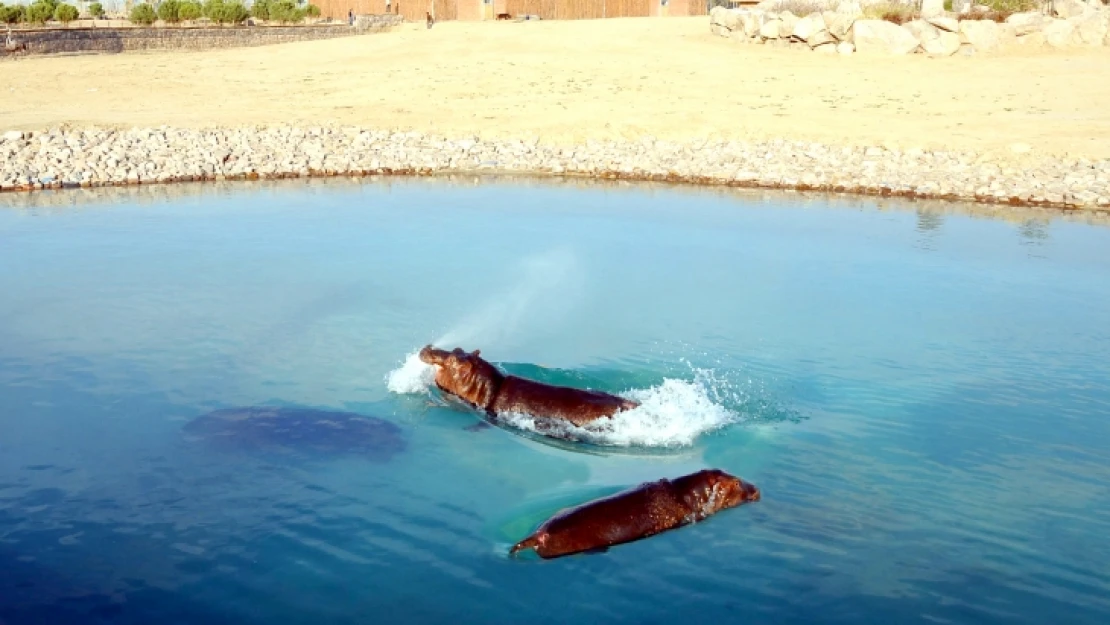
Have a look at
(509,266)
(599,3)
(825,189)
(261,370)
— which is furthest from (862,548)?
→ (599,3)

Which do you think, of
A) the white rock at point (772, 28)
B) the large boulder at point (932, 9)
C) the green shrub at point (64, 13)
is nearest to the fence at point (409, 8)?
the green shrub at point (64, 13)

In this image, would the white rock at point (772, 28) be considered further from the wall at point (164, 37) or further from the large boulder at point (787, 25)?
the wall at point (164, 37)

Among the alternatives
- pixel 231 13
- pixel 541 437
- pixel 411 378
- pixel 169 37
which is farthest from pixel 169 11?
pixel 541 437

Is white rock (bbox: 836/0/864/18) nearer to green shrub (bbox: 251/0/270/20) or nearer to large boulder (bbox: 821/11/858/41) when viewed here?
large boulder (bbox: 821/11/858/41)

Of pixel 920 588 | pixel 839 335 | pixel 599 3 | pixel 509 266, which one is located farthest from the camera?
pixel 599 3

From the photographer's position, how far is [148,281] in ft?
46.3

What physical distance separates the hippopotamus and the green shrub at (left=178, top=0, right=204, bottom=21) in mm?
51939

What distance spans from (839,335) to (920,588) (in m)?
5.56

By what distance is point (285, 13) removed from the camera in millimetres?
57375

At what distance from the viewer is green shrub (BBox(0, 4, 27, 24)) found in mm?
47844

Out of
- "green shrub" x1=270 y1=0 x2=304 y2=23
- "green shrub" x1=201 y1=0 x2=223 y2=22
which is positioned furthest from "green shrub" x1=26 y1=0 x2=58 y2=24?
"green shrub" x1=270 y1=0 x2=304 y2=23

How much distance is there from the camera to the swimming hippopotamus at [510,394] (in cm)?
915

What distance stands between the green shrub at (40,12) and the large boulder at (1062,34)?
42.6 meters

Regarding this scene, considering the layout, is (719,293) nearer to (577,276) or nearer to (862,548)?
(577,276)
